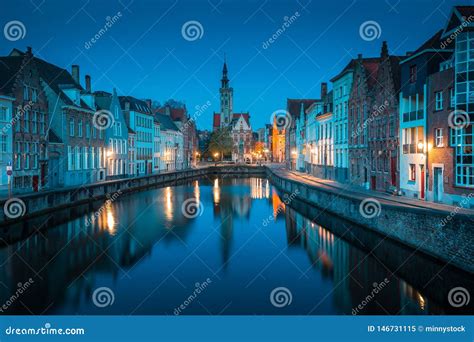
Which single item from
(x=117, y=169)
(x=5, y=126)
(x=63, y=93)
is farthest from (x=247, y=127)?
(x=5, y=126)

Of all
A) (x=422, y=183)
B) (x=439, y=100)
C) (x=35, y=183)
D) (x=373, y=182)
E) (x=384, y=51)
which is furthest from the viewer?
(x=373, y=182)

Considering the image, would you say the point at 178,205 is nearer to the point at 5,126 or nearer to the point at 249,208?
the point at 249,208

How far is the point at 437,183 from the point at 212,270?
43.2 ft

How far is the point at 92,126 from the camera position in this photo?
43094 mm

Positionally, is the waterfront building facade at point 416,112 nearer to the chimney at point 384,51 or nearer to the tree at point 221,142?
the chimney at point 384,51

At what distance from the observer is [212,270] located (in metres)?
17.2

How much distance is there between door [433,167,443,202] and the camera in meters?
22.8

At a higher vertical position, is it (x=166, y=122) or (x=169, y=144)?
(x=166, y=122)

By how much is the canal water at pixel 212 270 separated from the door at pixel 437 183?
4.27 m

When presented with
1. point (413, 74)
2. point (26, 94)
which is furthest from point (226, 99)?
point (413, 74)

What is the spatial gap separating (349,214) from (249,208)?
11733mm

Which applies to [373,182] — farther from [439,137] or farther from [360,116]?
[439,137]

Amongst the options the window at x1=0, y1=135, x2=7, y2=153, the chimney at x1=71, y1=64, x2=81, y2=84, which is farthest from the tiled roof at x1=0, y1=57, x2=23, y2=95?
the chimney at x1=71, y1=64, x2=81, y2=84

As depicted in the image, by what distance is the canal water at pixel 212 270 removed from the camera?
1350 centimetres
